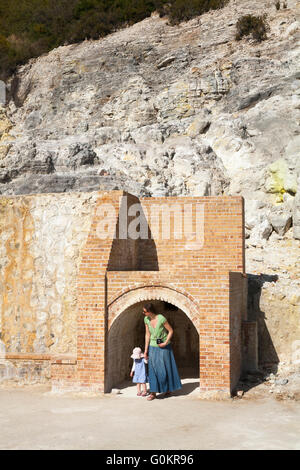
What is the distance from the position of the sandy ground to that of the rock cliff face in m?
4.26

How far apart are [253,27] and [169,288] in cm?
2700

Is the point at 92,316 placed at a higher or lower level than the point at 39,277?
lower

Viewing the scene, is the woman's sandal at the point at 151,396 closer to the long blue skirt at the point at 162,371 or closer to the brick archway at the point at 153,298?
the long blue skirt at the point at 162,371

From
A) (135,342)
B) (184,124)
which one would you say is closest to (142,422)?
(135,342)

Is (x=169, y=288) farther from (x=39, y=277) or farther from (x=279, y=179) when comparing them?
(x=279, y=179)

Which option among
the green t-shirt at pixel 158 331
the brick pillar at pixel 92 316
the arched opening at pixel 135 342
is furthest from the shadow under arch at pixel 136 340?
the green t-shirt at pixel 158 331

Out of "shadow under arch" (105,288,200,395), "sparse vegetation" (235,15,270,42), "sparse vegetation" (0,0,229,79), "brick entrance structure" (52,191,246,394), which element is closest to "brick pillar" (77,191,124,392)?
"brick entrance structure" (52,191,246,394)

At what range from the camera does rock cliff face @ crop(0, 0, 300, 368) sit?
1853cm

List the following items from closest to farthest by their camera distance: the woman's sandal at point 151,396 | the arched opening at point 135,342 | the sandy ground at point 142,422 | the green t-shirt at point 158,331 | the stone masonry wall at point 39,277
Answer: the sandy ground at point 142,422, the woman's sandal at point 151,396, the green t-shirt at point 158,331, the arched opening at point 135,342, the stone masonry wall at point 39,277

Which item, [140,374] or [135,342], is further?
[135,342]

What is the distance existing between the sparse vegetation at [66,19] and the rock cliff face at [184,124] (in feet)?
3.73

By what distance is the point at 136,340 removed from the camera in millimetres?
10875

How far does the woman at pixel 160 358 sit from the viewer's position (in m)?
8.64

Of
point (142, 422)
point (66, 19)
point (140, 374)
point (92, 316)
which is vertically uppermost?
point (66, 19)
